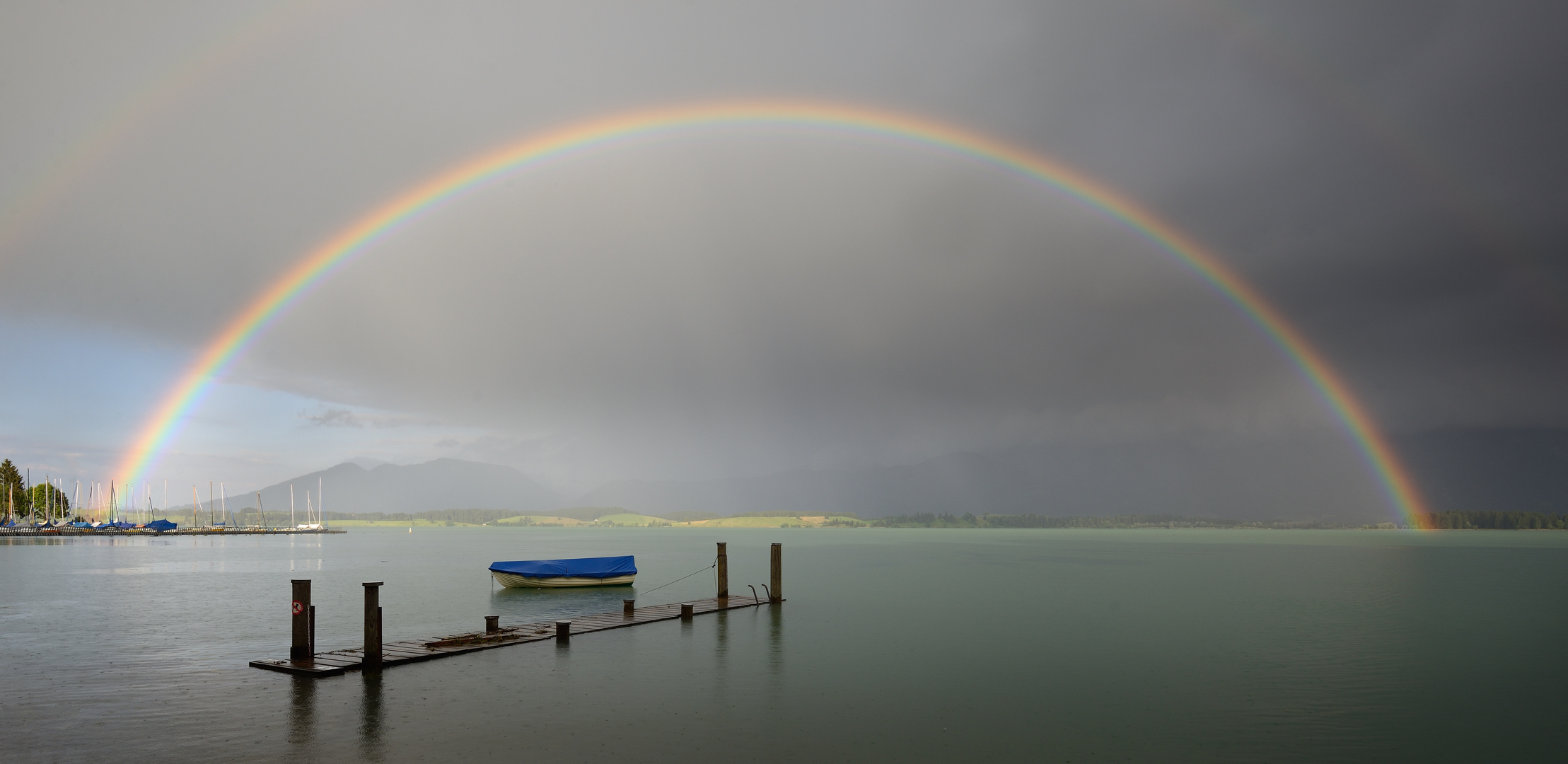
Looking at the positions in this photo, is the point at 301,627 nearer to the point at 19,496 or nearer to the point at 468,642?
the point at 468,642

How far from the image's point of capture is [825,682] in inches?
1124

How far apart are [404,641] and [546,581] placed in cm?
3460

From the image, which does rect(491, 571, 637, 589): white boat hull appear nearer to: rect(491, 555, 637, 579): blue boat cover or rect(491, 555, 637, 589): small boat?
rect(491, 555, 637, 589): small boat

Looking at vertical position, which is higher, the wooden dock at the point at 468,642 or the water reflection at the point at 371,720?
the water reflection at the point at 371,720

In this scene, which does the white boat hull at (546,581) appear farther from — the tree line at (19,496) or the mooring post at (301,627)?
the tree line at (19,496)

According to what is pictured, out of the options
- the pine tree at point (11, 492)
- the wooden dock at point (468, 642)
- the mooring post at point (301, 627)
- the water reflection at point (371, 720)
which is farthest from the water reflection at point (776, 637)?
the pine tree at point (11, 492)

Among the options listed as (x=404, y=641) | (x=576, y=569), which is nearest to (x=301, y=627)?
(x=404, y=641)

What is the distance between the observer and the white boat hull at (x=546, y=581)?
6756cm

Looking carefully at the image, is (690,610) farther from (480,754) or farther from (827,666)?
(480,754)

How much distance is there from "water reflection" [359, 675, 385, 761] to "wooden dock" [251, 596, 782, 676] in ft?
5.22

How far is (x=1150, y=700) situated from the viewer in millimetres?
26203

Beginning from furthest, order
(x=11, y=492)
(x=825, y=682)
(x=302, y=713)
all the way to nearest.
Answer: (x=11, y=492) → (x=825, y=682) → (x=302, y=713)

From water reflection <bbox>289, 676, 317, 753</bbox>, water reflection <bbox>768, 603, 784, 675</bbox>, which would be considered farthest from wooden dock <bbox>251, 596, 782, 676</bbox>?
water reflection <bbox>768, 603, 784, 675</bbox>

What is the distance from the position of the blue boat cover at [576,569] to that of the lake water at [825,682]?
1948mm
